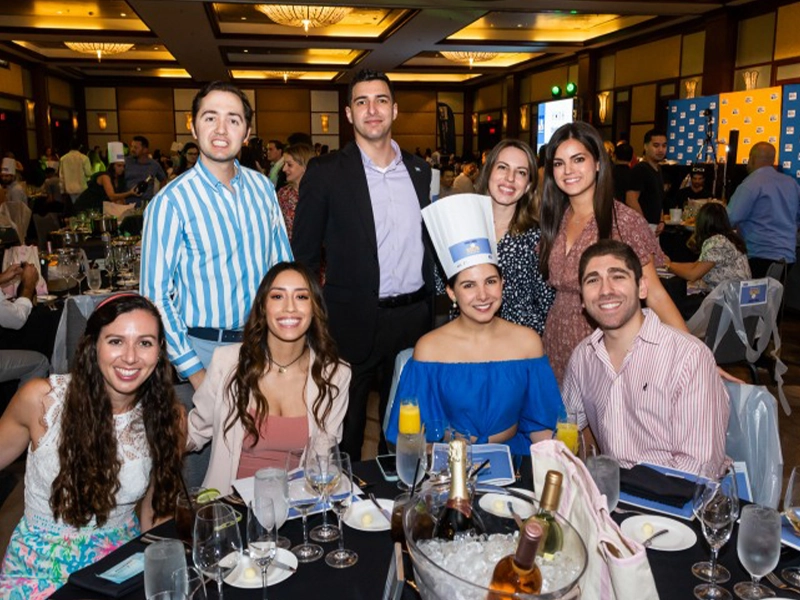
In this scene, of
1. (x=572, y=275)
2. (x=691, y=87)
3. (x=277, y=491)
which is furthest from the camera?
(x=691, y=87)

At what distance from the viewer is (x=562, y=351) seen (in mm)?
2746

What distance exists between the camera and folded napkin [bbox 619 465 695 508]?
60.4 inches

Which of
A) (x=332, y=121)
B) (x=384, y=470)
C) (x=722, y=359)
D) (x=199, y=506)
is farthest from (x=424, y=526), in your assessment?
(x=332, y=121)

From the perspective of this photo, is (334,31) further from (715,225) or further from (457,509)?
(457,509)

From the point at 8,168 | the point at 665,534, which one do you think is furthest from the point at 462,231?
the point at 8,168

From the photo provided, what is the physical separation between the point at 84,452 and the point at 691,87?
10.5 metres

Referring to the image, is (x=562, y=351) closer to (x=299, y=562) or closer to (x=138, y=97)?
(x=299, y=562)

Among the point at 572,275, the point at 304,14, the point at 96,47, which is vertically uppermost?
the point at 96,47

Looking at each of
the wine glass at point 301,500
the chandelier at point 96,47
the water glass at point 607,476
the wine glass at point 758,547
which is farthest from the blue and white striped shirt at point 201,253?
the chandelier at point 96,47

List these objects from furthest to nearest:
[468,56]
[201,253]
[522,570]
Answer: [468,56], [201,253], [522,570]

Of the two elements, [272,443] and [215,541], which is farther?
[272,443]

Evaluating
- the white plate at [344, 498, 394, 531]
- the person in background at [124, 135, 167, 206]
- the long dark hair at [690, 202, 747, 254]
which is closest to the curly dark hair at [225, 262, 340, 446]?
the white plate at [344, 498, 394, 531]

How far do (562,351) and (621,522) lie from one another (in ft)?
4.24

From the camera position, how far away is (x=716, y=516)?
1.34m
